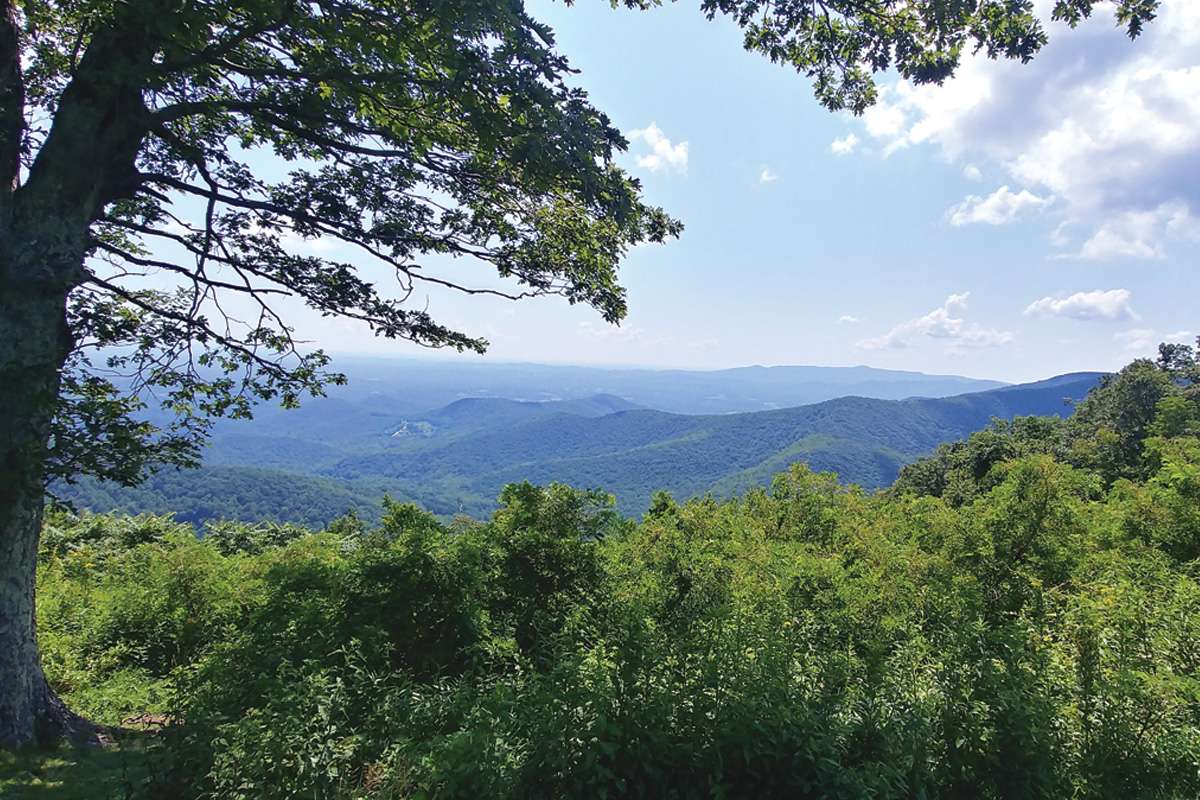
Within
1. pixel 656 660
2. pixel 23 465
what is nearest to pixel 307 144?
pixel 23 465

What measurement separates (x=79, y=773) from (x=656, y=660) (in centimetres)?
423

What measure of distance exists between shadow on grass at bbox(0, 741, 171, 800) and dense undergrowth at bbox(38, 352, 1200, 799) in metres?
0.23

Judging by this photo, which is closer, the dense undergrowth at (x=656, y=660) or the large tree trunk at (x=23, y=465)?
the dense undergrowth at (x=656, y=660)

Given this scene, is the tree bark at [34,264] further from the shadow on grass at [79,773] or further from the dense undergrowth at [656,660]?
the dense undergrowth at [656,660]

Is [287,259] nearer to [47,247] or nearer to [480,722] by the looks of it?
[47,247]

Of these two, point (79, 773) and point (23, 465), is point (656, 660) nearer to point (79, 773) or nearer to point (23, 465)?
point (79, 773)

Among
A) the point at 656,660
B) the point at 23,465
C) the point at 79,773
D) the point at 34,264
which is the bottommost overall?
the point at 79,773

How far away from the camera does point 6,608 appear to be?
368cm

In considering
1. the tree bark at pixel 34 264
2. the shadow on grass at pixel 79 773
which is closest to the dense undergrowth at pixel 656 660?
the shadow on grass at pixel 79 773

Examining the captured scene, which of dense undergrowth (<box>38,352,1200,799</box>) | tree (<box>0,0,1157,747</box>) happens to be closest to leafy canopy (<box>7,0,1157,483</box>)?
tree (<box>0,0,1157,747</box>)

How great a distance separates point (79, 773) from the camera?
11.5 ft

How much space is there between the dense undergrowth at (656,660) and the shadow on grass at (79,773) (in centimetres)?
23

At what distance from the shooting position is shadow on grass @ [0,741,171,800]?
3166 mm

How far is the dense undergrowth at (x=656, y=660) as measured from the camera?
123 inches
